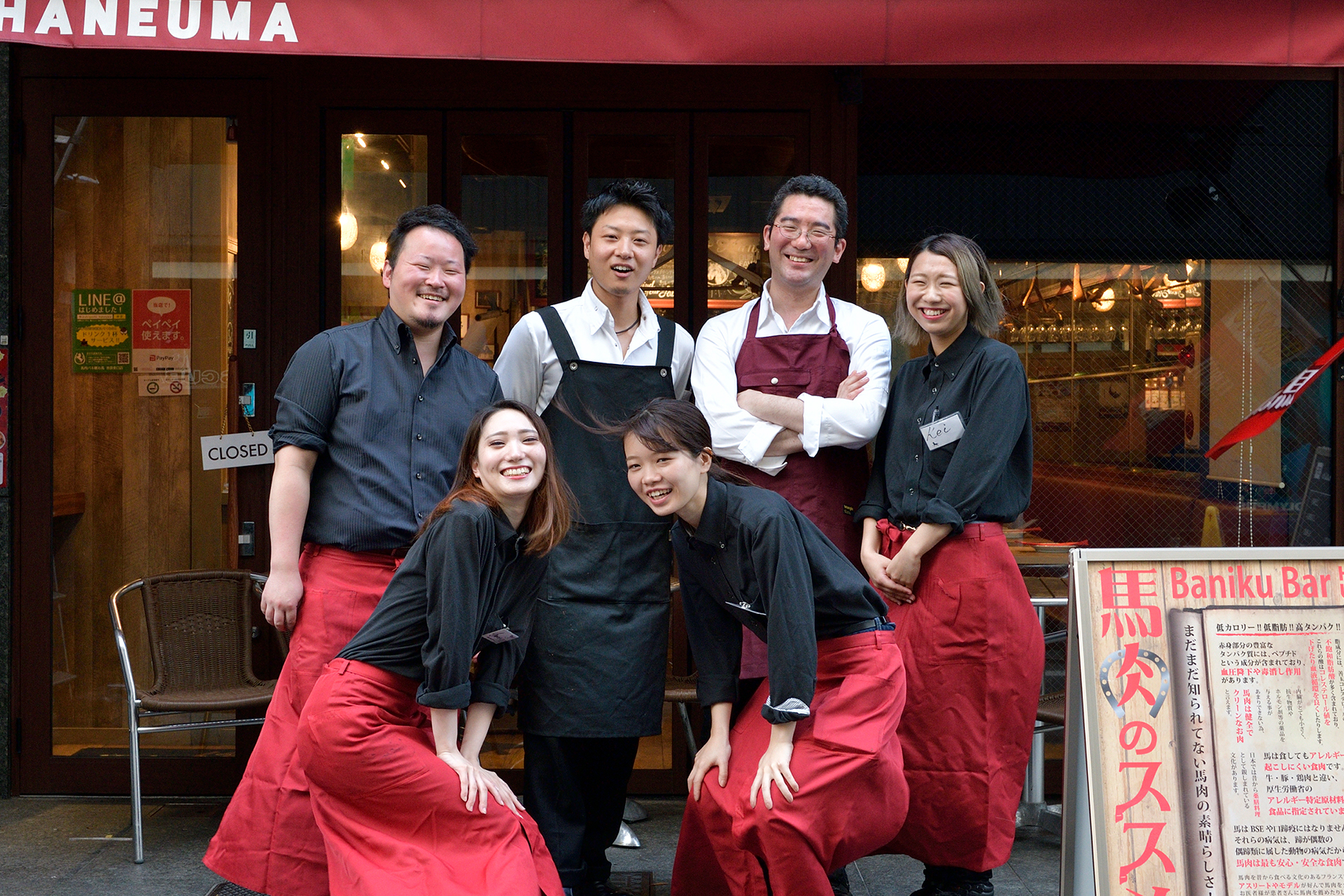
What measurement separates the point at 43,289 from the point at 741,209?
267cm

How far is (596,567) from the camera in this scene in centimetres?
315

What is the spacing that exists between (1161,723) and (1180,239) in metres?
2.46

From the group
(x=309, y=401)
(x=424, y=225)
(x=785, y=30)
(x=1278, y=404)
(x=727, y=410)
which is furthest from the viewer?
(x=1278, y=404)

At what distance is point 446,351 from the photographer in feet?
10.4

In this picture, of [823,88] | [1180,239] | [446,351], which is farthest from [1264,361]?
[446,351]

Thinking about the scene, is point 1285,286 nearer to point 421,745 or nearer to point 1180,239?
point 1180,239

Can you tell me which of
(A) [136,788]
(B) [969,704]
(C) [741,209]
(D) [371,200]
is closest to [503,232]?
(D) [371,200]

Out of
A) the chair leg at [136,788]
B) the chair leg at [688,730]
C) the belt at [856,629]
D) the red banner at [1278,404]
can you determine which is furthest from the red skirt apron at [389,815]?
the red banner at [1278,404]

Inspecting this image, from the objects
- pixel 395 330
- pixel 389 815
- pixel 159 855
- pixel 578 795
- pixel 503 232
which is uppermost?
pixel 503 232

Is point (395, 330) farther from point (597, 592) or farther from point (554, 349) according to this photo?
point (597, 592)

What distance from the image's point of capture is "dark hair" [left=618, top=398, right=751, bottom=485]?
9.05 ft

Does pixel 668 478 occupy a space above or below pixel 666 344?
below

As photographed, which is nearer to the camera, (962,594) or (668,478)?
(668,478)

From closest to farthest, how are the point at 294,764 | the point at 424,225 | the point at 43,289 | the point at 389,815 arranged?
the point at 389,815
the point at 294,764
the point at 424,225
the point at 43,289
